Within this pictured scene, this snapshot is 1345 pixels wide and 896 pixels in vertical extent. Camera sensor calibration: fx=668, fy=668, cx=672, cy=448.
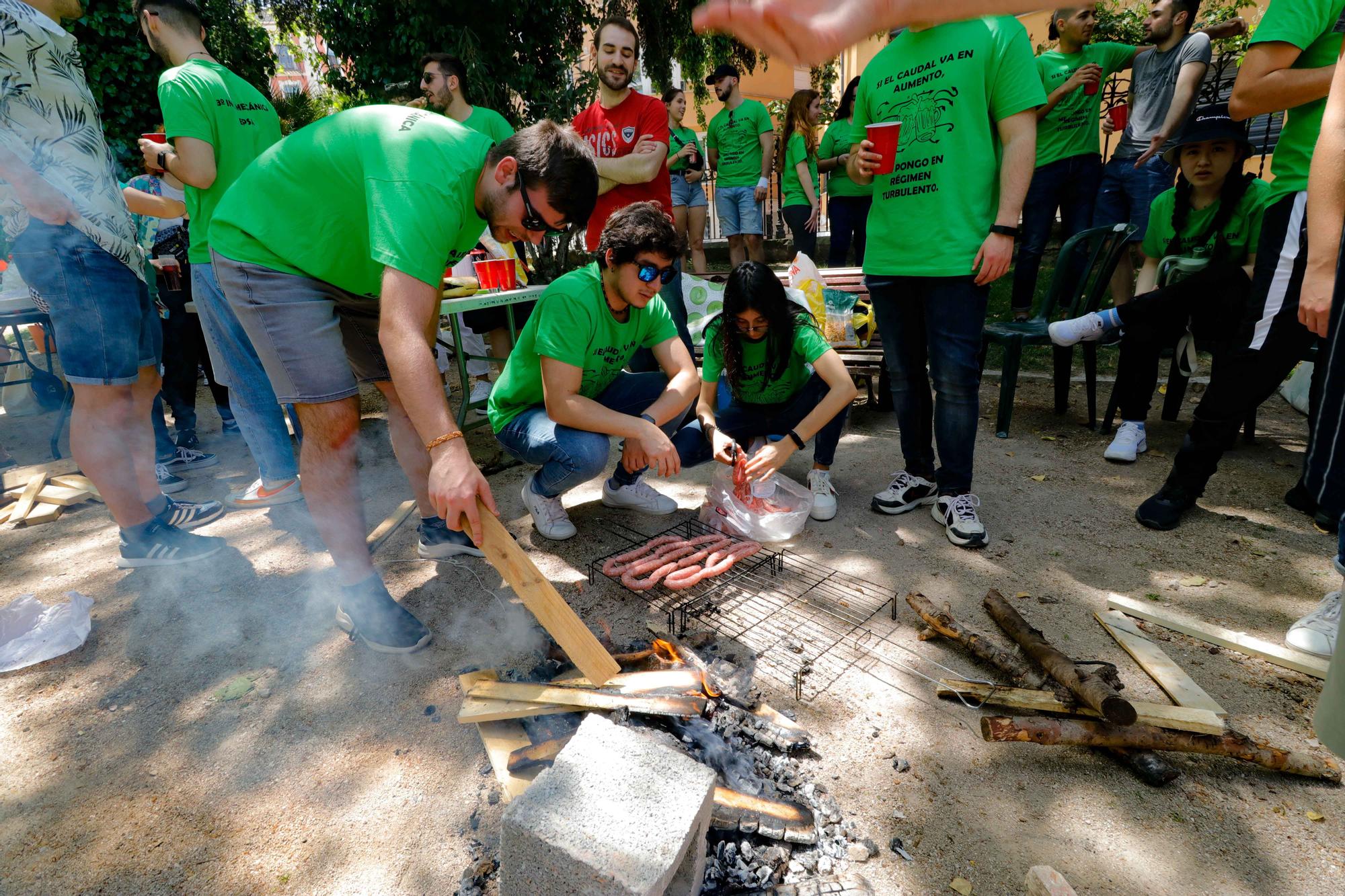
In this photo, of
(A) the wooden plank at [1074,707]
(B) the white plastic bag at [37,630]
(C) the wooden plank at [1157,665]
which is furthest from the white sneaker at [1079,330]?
(B) the white plastic bag at [37,630]

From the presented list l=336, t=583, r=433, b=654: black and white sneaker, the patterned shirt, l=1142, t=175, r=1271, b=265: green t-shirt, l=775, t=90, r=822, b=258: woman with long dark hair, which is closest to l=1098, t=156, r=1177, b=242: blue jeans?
l=1142, t=175, r=1271, b=265: green t-shirt

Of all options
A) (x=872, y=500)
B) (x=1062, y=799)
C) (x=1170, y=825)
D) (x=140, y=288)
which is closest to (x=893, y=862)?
Result: (x=1062, y=799)

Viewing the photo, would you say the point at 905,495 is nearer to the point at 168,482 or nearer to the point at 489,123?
the point at 489,123

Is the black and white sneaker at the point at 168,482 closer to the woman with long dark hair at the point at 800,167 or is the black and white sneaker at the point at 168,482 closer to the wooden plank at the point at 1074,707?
the wooden plank at the point at 1074,707

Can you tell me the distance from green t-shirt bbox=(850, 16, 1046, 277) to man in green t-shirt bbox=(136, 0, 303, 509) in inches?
121

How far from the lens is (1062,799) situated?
191 cm

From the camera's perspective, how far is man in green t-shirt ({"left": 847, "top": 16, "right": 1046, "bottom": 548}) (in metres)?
2.86

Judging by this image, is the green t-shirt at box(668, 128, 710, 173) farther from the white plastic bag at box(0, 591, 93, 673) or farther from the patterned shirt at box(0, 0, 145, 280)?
the white plastic bag at box(0, 591, 93, 673)

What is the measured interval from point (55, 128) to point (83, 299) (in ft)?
2.30

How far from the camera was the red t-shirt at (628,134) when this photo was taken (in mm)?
4547

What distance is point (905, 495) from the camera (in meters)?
3.65

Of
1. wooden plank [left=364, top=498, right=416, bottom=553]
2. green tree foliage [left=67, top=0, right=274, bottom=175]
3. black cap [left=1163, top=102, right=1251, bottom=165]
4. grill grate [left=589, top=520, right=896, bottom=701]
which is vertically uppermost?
green tree foliage [left=67, top=0, right=274, bottom=175]

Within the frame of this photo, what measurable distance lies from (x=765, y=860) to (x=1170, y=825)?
44.1 inches

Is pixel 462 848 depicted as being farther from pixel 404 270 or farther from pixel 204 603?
pixel 204 603
